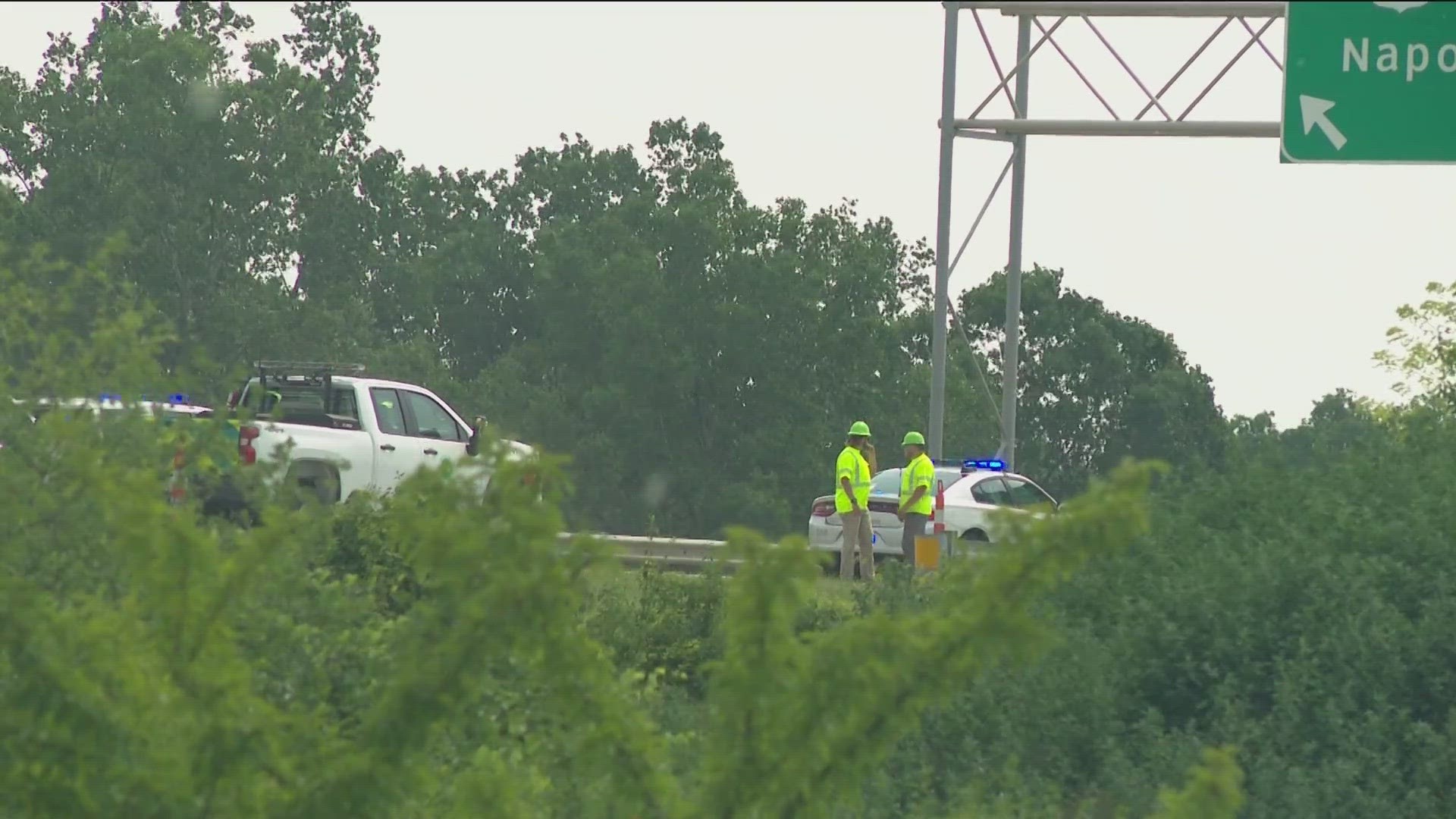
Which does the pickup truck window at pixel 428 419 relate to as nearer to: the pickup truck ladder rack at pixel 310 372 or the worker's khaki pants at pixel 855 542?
the pickup truck ladder rack at pixel 310 372

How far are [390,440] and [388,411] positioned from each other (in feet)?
1.34

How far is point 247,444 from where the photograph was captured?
23.2ft

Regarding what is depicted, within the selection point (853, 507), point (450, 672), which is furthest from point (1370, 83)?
point (450, 672)

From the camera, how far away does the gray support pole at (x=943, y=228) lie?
2617 centimetres

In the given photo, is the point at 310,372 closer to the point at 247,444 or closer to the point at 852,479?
the point at 852,479

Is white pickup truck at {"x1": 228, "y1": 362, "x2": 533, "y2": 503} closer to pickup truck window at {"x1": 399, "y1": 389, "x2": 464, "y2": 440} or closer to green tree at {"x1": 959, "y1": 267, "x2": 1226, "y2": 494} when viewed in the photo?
pickup truck window at {"x1": 399, "y1": 389, "x2": 464, "y2": 440}

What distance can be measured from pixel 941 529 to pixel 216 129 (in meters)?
41.7

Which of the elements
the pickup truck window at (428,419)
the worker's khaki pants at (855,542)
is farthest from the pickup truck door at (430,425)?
the worker's khaki pants at (855,542)

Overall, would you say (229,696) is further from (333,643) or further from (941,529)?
(941,529)

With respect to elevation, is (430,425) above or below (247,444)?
above

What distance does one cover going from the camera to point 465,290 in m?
78.1

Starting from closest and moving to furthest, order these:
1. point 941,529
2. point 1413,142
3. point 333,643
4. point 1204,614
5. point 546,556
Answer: point 546,556, point 333,643, point 1204,614, point 1413,142, point 941,529

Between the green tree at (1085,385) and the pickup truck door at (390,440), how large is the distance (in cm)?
5844

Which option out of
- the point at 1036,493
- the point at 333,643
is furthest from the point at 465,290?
the point at 333,643
